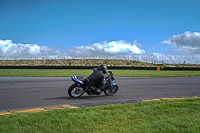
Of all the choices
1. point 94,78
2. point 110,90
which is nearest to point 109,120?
point 94,78

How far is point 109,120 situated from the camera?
470 cm

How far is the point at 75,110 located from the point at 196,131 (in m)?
2.90

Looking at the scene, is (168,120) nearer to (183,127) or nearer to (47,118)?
(183,127)

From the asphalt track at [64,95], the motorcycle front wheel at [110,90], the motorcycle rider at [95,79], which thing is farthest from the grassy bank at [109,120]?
the motorcycle front wheel at [110,90]

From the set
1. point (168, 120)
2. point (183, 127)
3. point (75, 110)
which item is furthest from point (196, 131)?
point (75, 110)

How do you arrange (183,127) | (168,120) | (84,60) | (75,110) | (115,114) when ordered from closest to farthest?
(183,127) → (168,120) → (115,114) → (75,110) → (84,60)

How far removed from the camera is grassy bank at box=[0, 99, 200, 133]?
164 inches

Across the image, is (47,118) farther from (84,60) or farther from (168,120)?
(84,60)

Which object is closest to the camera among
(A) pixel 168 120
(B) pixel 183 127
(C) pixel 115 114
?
(B) pixel 183 127

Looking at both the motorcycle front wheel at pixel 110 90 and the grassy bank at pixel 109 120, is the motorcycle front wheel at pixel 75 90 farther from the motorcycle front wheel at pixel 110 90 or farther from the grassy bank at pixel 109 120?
the grassy bank at pixel 109 120

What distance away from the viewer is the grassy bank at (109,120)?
13.6ft

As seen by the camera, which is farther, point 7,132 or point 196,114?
point 196,114

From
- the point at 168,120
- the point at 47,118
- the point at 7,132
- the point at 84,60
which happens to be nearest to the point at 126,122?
the point at 168,120

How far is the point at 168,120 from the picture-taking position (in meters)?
4.73
